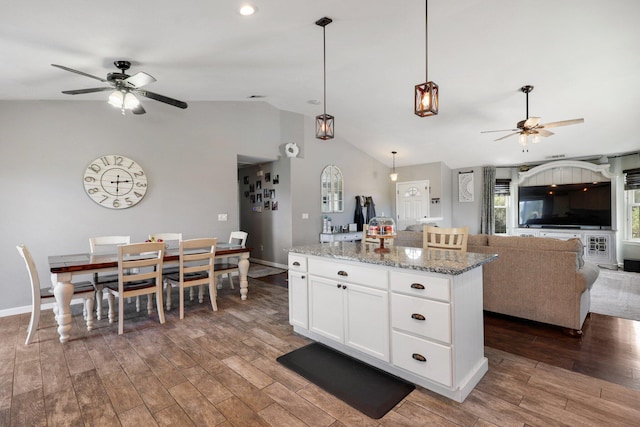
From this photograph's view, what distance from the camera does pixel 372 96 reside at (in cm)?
522

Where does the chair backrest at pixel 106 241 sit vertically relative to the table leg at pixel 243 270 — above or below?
above

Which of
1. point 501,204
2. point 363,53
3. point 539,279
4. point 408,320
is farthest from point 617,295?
point 363,53

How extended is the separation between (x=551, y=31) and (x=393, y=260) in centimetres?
311

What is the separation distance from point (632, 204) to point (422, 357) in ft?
23.7

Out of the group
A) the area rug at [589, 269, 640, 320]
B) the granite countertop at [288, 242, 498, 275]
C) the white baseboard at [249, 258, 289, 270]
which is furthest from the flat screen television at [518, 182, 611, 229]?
the granite countertop at [288, 242, 498, 275]

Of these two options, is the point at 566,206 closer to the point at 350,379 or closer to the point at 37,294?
the point at 350,379

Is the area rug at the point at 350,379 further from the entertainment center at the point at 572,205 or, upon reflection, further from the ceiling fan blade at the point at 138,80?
the entertainment center at the point at 572,205

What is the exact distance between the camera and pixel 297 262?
2.90 m

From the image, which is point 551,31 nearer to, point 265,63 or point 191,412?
point 265,63

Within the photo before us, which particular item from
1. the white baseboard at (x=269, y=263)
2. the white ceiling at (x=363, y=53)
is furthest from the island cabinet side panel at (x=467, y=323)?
the white baseboard at (x=269, y=263)

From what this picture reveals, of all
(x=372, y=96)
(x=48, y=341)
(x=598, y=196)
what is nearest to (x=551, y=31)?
(x=372, y=96)

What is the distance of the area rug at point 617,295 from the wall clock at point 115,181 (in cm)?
635

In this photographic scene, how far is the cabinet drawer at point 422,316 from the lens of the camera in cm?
192

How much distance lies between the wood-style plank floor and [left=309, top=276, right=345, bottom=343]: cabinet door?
0.35 m
